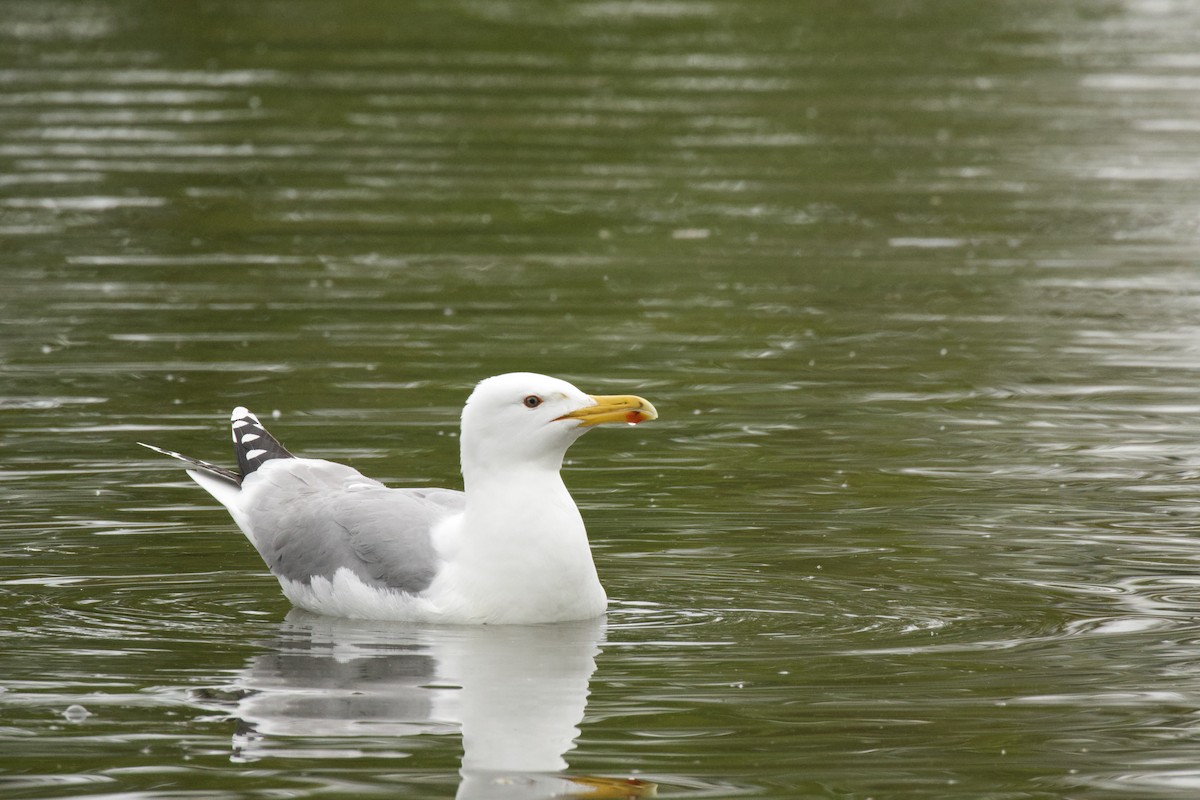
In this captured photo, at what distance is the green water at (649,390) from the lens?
25.0 ft

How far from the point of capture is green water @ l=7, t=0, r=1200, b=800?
7.61 meters

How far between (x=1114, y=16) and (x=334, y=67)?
1181 cm

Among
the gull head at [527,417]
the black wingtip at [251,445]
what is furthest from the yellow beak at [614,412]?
Result: the black wingtip at [251,445]

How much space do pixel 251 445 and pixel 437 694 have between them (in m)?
2.38

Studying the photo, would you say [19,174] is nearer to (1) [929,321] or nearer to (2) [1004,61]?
(1) [929,321]

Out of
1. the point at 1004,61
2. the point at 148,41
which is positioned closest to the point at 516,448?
the point at 1004,61

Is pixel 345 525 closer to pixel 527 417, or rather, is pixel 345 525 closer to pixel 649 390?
pixel 527 417

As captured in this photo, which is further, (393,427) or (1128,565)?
(393,427)

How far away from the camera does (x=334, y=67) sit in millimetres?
27953

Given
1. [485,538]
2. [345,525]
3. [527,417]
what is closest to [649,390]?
[345,525]

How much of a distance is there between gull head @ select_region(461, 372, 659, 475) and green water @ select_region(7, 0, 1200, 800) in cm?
70

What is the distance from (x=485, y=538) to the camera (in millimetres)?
8805

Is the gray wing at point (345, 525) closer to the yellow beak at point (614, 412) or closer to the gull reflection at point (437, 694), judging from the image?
the gull reflection at point (437, 694)

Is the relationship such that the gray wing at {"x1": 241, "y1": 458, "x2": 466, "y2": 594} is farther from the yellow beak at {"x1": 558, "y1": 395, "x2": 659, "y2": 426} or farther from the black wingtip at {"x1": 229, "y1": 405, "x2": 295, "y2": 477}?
the yellow beak at {"x1": 558, "y1": 395, "x2": 659, "y2": 426}
